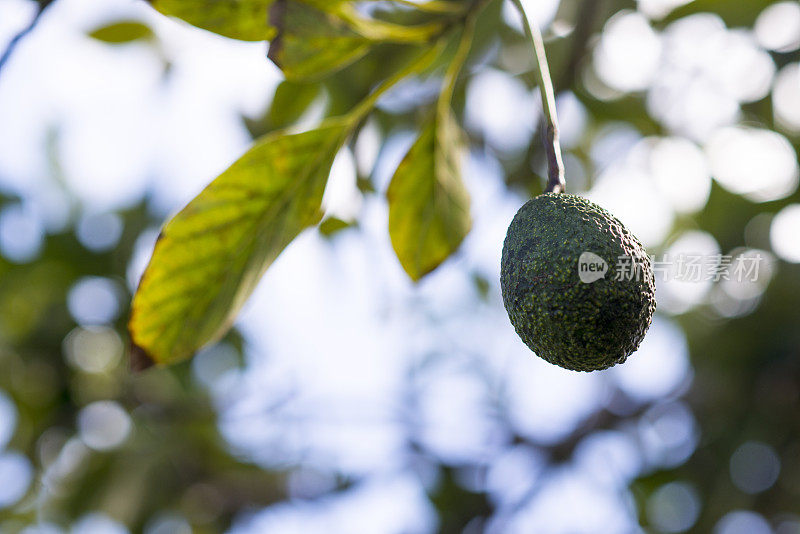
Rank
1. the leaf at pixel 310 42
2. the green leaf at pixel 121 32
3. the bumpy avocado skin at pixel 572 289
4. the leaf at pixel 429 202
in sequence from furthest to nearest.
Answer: the green leaf at pixel 121 32
the leaf at pixel 429 202
the leaf at pixel 310 42
the bumpy avocado skin at pixel 572 289

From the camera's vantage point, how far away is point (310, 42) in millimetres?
856

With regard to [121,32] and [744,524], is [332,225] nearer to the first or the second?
[121,32]

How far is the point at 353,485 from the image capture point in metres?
2.39

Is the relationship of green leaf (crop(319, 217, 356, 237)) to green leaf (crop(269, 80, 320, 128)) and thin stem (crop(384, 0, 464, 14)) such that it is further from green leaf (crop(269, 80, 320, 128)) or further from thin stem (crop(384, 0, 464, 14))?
thin stem (crop(384, 0, 464, 14))

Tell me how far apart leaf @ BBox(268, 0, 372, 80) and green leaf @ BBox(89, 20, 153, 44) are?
1020mm

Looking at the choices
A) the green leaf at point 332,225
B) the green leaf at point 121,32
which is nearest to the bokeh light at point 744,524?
the green leaf at point 332,225

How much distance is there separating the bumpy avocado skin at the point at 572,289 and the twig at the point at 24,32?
1.85 ft

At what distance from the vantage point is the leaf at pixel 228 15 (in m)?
0.81

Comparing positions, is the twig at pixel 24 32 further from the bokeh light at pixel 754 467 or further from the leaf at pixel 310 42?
the bokeh light at pixel 754 467

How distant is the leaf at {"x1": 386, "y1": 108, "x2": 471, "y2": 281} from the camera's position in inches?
41.0

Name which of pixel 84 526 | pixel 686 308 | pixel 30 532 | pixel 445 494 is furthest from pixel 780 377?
pixel 30 532

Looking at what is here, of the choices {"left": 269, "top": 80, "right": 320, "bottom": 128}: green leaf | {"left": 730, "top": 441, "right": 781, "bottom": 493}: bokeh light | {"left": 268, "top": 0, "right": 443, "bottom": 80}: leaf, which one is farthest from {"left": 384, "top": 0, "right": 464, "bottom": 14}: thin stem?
{"left": 730, "top": 441, "right": 781, "bottom": 493}: bokeh light

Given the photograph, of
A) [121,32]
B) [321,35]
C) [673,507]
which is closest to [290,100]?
[121,32]

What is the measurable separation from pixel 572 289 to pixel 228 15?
50cm
